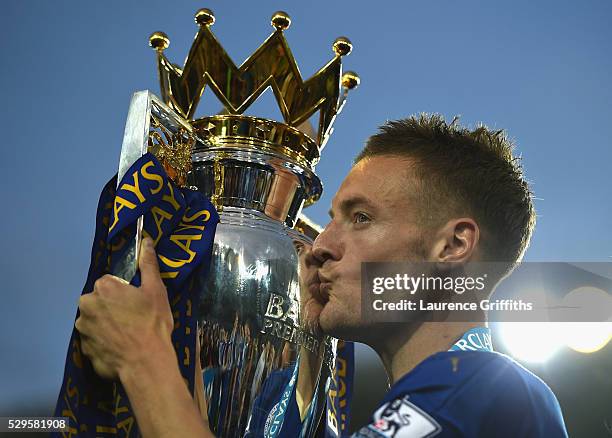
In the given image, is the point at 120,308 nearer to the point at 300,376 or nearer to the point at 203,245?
the point at 203,245

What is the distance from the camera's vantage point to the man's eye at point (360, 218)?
4.18ft

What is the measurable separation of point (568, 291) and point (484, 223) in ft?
3.41

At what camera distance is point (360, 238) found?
1256 millimetres

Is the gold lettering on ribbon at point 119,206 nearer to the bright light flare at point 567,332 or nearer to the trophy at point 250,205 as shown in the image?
the trophy at point 250,205

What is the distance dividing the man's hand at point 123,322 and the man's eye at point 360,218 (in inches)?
12.7

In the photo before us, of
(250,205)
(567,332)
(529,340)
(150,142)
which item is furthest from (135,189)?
(567,332)

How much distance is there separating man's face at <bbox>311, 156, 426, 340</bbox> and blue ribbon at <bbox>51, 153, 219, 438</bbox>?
0.61ft

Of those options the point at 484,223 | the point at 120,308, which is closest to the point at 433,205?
the point at 484,223

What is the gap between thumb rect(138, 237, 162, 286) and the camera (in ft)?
3.66

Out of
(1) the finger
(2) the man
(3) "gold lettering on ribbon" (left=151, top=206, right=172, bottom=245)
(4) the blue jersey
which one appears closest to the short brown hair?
(2) the man

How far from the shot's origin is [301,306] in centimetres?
131

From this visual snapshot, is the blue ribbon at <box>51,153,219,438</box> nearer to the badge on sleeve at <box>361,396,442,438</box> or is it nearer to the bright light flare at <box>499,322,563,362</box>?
the badge on sleeve at <box>361,396,442,438</box>

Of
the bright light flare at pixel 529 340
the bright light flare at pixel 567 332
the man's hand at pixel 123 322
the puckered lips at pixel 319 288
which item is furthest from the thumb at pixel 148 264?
the bright light flare at pixel 529 340

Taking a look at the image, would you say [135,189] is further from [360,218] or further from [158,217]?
[360,218]
